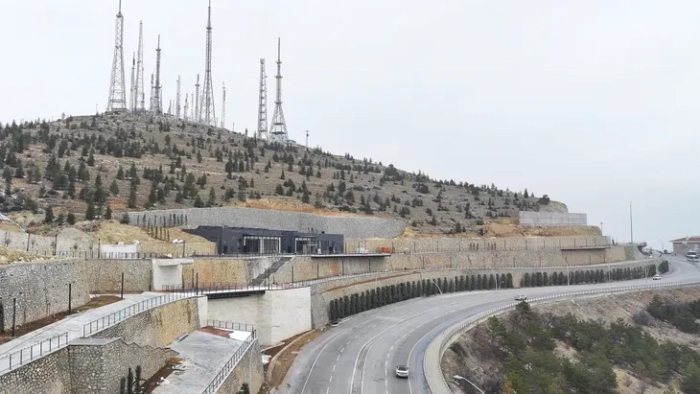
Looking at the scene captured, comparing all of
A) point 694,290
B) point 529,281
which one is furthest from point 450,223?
point 694,290

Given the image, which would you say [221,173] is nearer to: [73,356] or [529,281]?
[529,281]

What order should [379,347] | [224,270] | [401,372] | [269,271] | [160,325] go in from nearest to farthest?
[160,325] < [401,372] < [379,347] < [224,270] < [269,271]

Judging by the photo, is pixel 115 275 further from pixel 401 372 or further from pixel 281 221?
pixel 281 221

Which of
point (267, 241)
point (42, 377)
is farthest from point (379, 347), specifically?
point (42, 377)

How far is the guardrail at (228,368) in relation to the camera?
2424 cm

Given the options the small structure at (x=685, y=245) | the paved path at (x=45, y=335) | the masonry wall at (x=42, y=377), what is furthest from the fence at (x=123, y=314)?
the small structure at (x=685, y=245)

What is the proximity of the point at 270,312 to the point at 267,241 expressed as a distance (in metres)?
17.0

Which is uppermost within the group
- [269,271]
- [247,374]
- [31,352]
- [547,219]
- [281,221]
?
[547,219]

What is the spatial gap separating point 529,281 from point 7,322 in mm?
72634

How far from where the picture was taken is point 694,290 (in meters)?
87.6

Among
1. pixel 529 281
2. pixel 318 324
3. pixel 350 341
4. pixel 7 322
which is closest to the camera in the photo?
pixel 7 322

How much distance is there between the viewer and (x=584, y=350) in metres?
56.9

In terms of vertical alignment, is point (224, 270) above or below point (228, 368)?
above

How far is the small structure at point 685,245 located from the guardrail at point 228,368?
14872cm
